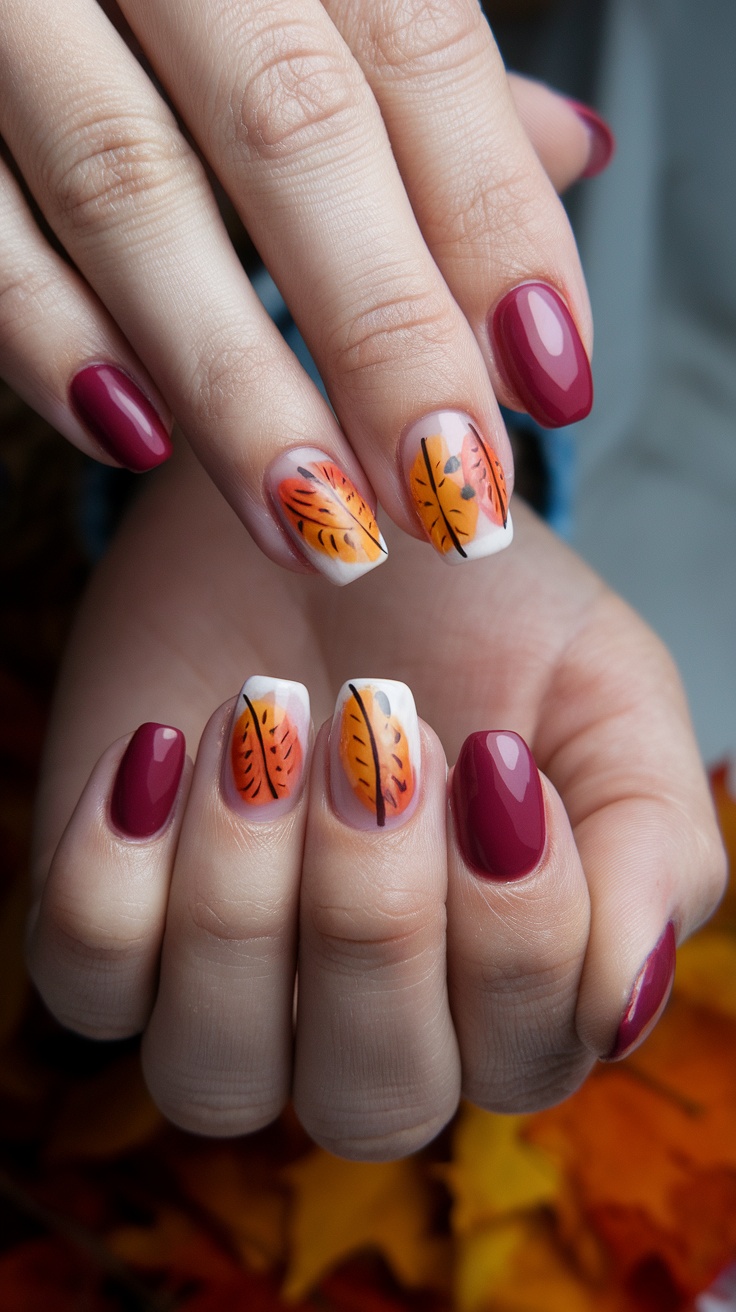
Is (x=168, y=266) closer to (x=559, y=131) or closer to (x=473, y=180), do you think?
(x=473, y=180)

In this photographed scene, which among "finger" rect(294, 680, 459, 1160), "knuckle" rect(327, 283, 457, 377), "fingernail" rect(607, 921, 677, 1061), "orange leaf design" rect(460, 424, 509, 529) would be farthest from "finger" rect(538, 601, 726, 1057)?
"knuckle" rect(327, 283, 457, 377)

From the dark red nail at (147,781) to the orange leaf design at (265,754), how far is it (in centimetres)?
5

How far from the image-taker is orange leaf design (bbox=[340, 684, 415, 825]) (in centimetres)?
69

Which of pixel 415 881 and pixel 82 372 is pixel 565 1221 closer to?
pixel 415 881

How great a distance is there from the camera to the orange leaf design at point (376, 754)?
694 millimetres

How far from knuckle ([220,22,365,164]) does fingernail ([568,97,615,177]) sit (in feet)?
1.53

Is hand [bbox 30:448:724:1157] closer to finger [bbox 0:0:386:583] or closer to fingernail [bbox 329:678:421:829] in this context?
fingernail [bbox 329:678:421:829]

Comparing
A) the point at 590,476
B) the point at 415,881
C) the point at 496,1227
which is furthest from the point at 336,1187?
the point at 590,476

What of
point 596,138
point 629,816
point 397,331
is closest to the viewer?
point 397,331

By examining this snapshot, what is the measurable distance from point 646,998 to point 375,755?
26 centimetres

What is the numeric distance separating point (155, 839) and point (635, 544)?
3.47 ft

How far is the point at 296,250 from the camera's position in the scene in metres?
0.67

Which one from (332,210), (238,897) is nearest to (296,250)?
(332,210)

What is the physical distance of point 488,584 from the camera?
933 mm
